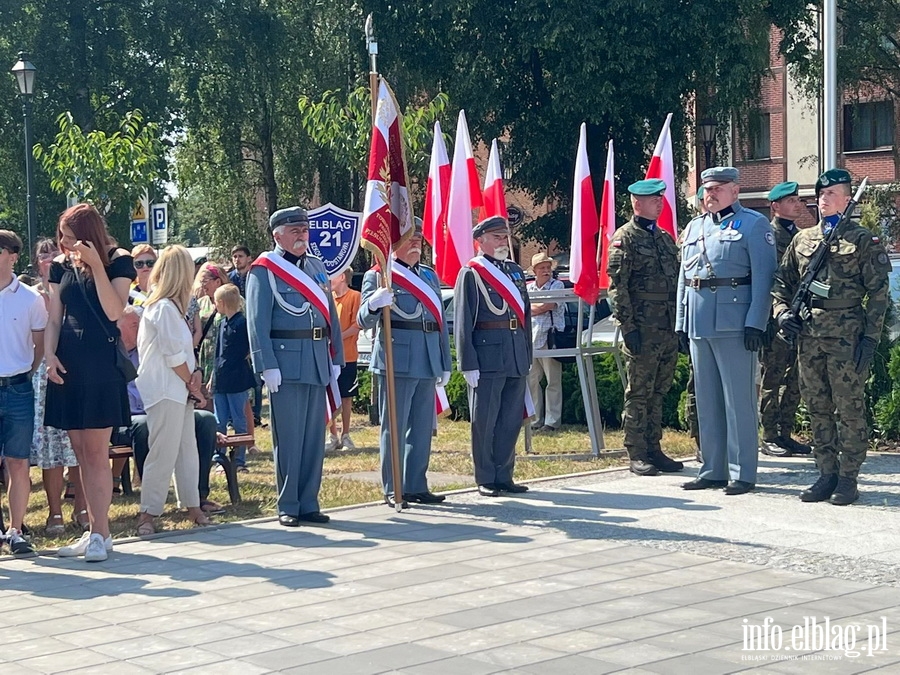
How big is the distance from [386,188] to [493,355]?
1400 mm

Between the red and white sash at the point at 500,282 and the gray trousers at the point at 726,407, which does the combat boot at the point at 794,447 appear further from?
the red and white sash at the point at 500,282

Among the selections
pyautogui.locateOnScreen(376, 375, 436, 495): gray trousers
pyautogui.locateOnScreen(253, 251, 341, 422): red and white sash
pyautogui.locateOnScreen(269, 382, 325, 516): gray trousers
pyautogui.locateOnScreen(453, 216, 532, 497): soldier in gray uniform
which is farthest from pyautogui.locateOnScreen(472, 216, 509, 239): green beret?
pyautogui.locateOnScreen(269, 382, 325, 516): gray trousers

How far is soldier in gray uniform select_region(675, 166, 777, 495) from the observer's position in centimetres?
934

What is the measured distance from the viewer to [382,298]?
8828mm

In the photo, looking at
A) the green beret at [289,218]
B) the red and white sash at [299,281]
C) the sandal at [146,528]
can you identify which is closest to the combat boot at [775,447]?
the red and white sash at [299,281]

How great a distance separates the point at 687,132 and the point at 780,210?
67.5 ft

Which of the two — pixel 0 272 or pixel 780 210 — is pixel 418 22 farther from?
pixel 0 272

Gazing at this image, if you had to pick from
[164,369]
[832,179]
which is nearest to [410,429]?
[164,369]

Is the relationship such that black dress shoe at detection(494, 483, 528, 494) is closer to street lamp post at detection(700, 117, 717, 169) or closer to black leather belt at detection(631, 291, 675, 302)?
black leather belt at detection(631, 291, 675, 302)

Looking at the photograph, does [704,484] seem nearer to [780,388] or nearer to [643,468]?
[643,468]

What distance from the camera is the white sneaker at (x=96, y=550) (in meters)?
7.53

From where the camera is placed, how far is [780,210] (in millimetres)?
11133

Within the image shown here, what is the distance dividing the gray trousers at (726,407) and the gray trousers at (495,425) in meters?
1.31

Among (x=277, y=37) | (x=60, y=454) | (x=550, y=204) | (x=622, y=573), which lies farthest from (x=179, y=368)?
(x=277, y=37)
